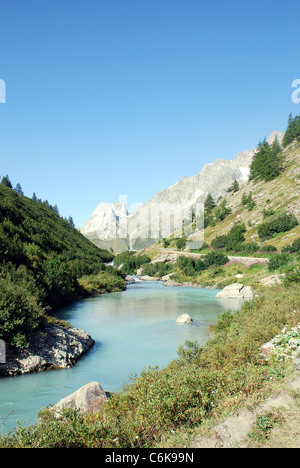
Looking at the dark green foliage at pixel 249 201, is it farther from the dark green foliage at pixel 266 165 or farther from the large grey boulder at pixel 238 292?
the large grey boulder at pixel 238 292

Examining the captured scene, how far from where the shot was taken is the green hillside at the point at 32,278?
1820 centimetres

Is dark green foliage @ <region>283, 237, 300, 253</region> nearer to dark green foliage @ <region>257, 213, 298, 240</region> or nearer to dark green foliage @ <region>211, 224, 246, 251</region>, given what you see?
dark green foliage @ <region>257, 213, 298, 240</region>

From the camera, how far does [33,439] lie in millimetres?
7012

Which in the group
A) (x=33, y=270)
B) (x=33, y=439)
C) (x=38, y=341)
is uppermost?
(x=33, y=270)

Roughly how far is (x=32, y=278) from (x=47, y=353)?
1656 centimetres

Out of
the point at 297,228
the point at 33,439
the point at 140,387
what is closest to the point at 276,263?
the point at 297,228

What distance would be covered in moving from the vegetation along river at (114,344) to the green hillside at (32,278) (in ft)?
9.12

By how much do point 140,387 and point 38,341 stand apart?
11.7 meters

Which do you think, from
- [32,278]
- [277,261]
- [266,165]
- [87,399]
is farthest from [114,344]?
[266,165]

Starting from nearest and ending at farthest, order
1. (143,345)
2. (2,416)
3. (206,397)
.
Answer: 1. (206,397)
2. (2,416)
3. (143,345)

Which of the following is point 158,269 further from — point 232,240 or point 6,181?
point 6,181

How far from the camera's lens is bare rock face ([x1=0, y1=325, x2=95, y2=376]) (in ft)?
57.8

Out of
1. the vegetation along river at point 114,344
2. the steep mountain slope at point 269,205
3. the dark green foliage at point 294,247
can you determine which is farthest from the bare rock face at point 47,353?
the steep mountain slope at point 269,205
